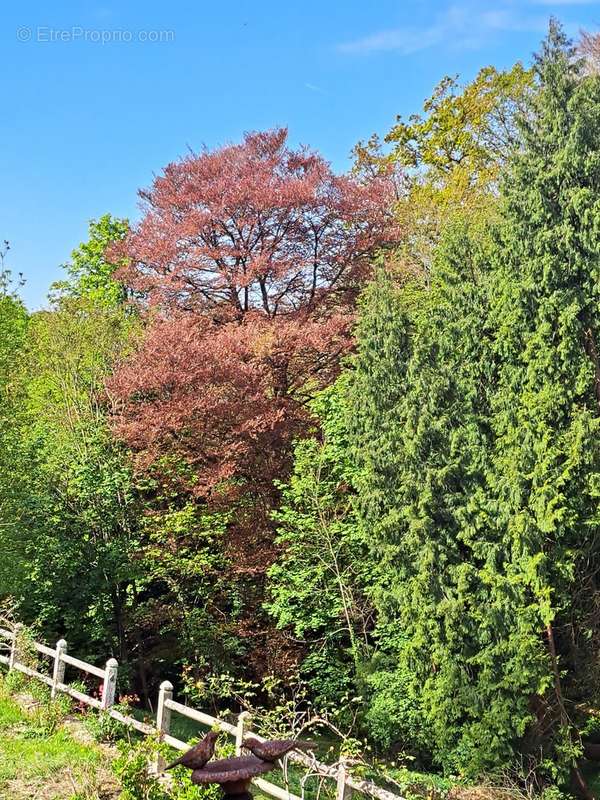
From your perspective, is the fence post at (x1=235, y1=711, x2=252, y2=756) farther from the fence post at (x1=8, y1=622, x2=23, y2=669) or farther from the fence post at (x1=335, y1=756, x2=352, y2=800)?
the fence post at (x1=8, y1=622, x2=23, y2=669)

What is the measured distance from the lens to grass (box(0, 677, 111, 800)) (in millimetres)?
6402

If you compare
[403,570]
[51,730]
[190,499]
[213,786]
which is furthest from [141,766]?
[190,499]

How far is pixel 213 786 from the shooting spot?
4.61 m

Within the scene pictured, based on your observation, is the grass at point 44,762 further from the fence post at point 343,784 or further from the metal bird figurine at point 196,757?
the metal bird figurine at point 196,757

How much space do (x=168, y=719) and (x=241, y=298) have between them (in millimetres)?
9332

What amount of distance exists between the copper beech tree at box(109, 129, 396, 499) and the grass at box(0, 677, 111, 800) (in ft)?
16.0

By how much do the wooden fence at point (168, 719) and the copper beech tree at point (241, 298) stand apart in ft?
12.8

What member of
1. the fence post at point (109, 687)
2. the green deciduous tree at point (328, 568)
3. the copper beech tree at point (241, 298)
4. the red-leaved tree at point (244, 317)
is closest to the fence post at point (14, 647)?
the fence post at point (109, 687)

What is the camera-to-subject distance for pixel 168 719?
794 centimetres

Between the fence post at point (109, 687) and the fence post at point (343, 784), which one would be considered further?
the fence post at point (109, 687)

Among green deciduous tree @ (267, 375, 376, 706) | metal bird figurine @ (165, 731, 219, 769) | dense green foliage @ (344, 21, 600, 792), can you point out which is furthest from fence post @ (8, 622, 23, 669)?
metal bird figurine @ (165, 731, 219, 769)

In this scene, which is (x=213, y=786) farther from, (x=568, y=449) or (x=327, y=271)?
(x=327, y=271)

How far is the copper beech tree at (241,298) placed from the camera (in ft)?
42.1

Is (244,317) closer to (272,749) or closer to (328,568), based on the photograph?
(328,568)
